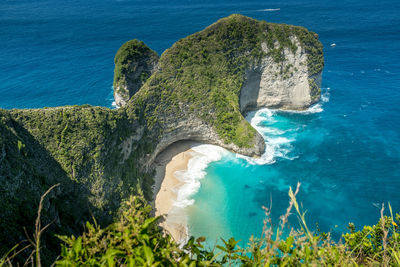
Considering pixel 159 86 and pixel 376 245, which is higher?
pixel 159 86

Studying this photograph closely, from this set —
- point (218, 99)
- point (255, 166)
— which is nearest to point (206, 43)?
point (218, 99)

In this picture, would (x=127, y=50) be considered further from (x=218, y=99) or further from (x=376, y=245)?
(x=376, y=245)

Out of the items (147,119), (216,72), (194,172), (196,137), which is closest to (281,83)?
(216,72)

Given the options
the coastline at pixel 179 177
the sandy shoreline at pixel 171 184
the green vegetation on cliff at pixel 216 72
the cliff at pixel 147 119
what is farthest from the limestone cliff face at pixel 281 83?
the sandy shoreline at pixel 171 184

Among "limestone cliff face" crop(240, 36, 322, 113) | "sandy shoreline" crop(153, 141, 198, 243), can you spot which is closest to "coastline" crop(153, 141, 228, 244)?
"sandy shoreline" crop(153, 141, 198, 243)

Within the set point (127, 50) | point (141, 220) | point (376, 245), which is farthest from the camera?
point (127, 50)

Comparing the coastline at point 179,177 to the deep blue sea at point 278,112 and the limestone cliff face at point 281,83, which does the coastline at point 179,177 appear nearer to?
the deep blue sea at point 278,112

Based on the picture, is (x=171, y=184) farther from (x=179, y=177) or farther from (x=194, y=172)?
(x=194, y=172)

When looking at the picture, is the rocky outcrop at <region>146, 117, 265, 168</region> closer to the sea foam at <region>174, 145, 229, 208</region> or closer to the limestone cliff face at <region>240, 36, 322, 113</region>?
the sea foam at <region>174, 145, 229, 208</region>
